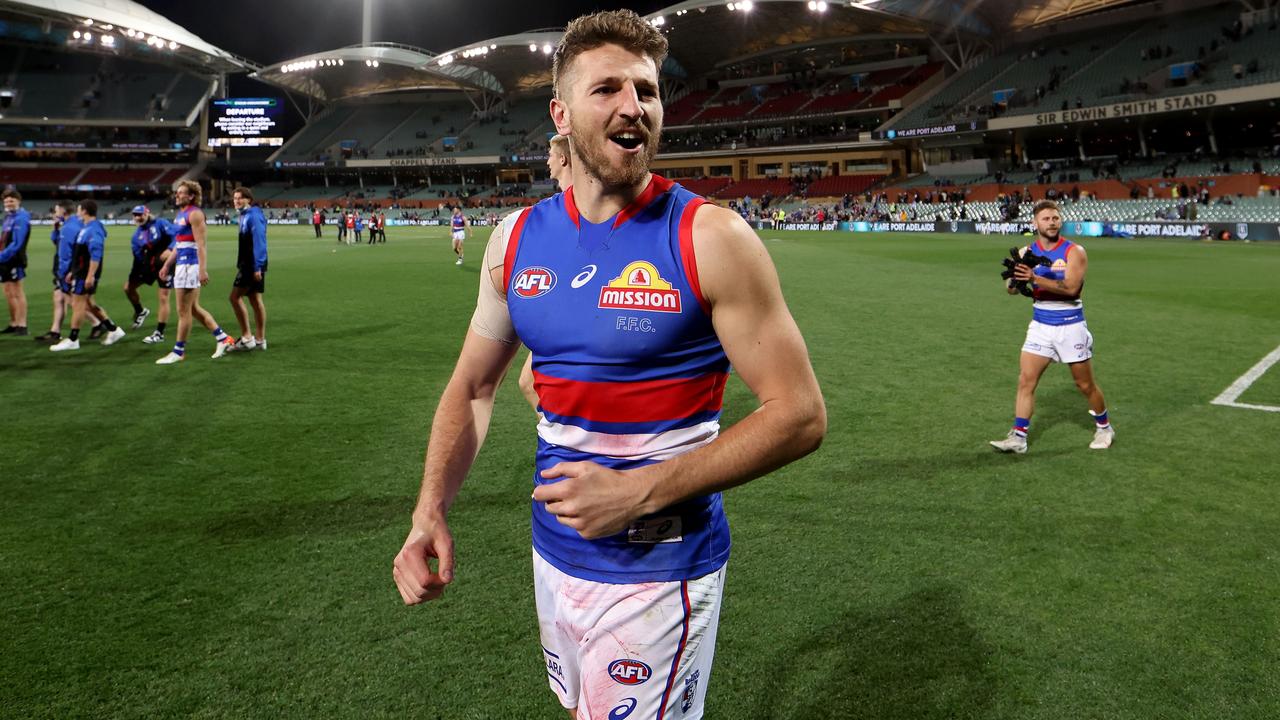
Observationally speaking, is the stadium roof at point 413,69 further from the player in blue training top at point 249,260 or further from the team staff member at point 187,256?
the team staff member at point 187,256

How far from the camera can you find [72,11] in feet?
226

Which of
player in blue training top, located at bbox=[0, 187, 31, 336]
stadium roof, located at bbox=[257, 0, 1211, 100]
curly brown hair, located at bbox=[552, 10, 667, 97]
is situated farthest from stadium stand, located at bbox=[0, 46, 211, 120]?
curly brown hair, located at bbox=[552, 10, 667, 97]

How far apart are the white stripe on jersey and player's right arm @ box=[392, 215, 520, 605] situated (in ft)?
0.93

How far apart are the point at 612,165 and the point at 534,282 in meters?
0.35

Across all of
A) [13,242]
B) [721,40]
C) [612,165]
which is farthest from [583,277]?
[721,40]

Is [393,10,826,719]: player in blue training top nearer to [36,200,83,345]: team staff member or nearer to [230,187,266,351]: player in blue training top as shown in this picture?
[230,187,266,351]: player in blue training top

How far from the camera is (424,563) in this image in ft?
6.16

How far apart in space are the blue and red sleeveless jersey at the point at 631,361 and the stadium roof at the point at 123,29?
88.1 meters

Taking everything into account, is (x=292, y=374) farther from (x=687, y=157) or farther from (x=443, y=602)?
(x=687, y=157)

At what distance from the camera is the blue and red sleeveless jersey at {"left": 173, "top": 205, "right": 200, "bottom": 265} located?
9.96m

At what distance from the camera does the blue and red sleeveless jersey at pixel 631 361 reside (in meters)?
1.74

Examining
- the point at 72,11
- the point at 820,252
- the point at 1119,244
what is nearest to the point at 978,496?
the point at 820,252

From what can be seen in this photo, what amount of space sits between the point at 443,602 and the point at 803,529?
2309 millimetres

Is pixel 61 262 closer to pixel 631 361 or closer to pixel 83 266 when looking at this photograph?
pixel 83 266
